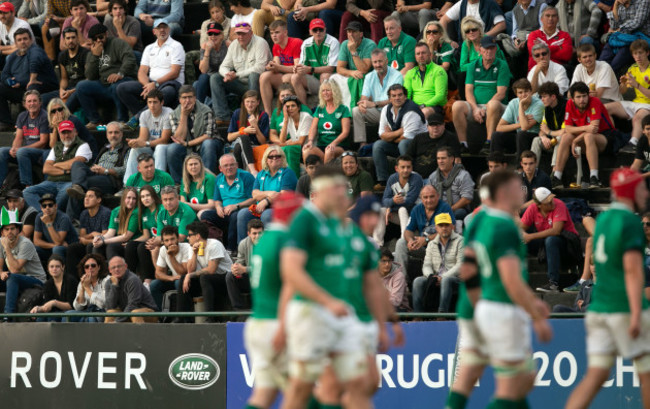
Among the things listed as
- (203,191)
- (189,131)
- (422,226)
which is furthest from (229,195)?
(422,226)

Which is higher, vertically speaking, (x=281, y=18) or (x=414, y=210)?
(x=281, y=18)

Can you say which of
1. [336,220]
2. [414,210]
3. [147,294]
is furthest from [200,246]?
[336,220]

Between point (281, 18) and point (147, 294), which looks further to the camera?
point (281, 18)

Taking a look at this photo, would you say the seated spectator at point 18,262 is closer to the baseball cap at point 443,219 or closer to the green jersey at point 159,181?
the green jersey at point 159,181

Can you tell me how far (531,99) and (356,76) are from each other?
2.75 m

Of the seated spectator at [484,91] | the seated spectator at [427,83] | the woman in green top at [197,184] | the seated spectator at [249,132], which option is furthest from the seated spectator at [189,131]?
the seated spectator at [484,91]

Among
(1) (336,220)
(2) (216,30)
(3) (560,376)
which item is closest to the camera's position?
(1) (336,220)

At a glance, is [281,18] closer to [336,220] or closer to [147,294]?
[147,294]

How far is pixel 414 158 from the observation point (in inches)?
639

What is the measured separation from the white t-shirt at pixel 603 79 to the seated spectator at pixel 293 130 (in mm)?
3859

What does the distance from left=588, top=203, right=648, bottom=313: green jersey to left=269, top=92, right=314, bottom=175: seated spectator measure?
26.6ft

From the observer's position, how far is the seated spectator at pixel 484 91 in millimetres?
16672

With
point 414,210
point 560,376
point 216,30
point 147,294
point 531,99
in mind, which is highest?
point 216,30

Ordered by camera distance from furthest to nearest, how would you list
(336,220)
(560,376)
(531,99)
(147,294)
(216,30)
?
(216,30)
(531,99)
(147,294)
(560,376)
(336,220)
